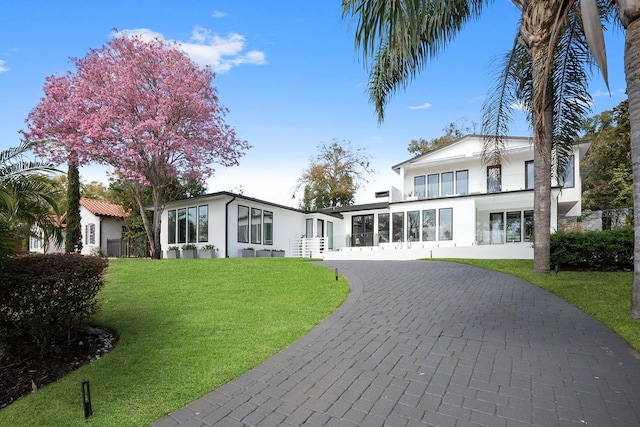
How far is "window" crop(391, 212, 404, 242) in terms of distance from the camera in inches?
941

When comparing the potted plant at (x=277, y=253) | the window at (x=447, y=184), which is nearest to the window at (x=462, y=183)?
the window at (x=447, y=184)

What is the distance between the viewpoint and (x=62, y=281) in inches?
192

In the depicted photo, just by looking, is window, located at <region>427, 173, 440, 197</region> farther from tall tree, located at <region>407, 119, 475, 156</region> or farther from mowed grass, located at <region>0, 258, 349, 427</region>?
mowed grass, located at <region>0, 258, 349, 427</region>

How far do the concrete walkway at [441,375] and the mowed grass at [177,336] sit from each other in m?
0.34

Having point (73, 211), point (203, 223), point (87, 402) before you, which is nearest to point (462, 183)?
point (203, 223)

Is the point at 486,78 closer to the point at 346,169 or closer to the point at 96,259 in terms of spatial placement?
the point at 96,259

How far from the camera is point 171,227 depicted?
22594mm

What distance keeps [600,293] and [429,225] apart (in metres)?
14.6

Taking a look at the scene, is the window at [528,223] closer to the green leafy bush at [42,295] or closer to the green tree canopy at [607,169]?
the green tree canopy at [607,169]

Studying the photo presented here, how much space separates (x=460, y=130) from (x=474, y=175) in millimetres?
15052

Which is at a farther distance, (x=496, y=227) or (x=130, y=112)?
(x=496, y=227)

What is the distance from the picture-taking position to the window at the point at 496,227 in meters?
19.8

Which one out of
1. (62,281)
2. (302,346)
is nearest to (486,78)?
(302,346)

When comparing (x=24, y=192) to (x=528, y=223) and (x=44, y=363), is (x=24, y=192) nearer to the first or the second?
(x=44, y=363)
